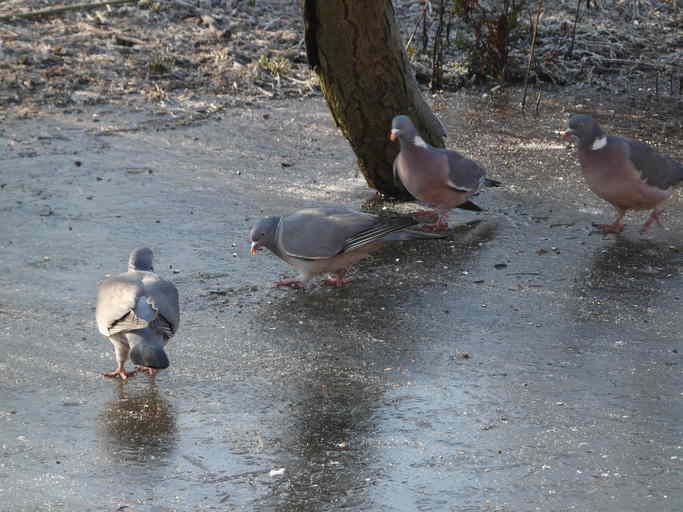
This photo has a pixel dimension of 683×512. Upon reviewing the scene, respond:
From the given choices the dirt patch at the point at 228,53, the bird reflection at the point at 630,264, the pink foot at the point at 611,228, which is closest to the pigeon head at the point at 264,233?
the bird reflection at the point at 630,264

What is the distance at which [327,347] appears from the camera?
4586mm

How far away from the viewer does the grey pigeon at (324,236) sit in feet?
16.9

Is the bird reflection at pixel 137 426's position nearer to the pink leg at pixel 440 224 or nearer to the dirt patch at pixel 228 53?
the pink leg at pixel 440 224

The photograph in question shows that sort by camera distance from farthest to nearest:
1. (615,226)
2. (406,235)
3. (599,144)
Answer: (615,226)
(599,144)
(406,235)

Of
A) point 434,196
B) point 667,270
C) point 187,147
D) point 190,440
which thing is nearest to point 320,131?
point 187,147

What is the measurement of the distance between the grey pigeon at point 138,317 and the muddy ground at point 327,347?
0.24m

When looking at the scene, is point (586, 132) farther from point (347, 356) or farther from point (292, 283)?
point (347, 356)

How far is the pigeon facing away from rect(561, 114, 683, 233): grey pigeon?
2.15 feet

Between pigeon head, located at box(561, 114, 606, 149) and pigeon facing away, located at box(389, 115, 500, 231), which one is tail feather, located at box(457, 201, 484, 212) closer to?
pigeon facing away, located at box(389, 115, 500, 231)

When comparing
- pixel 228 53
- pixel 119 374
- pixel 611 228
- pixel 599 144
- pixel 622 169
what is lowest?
pixel 119 374

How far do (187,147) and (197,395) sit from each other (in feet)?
12.5

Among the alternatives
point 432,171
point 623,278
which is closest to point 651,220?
point 623,278

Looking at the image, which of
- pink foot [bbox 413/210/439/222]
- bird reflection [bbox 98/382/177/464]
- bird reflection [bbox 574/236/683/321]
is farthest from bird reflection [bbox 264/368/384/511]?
pink foot [bbox 413/210/439/222]

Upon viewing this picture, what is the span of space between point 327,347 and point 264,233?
34.5 inches
